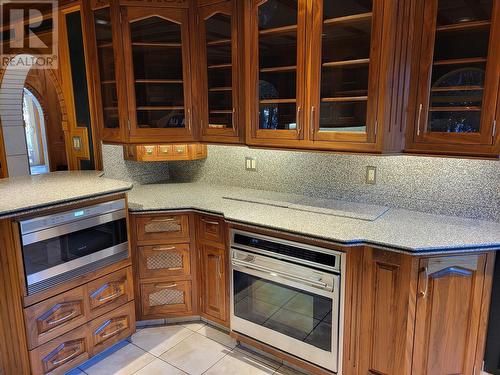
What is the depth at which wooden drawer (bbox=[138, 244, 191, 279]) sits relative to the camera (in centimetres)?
258

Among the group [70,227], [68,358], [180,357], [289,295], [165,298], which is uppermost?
[70,227]

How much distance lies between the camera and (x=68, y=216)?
6.79ft

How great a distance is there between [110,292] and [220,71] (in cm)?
169

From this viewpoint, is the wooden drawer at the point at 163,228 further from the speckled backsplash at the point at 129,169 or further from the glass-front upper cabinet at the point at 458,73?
the glass-front upper cabinet at the point at 458,73

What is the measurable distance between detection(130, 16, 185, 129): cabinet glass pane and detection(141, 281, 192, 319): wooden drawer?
1.18 m

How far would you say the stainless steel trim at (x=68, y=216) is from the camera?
6.23 feet

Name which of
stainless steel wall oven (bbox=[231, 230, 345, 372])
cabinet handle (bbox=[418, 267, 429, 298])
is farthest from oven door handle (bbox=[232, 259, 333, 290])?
cabinet handle (bbox=[418, 267, 429, 298])

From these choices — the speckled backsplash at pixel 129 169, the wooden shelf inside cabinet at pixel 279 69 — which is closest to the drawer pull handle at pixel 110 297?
the speckled backsplash at pixel 129 169

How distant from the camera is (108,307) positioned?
237 cm

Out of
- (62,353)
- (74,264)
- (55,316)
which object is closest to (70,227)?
(74,264)

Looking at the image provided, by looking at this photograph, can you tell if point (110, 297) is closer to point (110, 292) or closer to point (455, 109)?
point (110, 292)

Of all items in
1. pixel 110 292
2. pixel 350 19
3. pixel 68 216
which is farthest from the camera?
pixel 110 292

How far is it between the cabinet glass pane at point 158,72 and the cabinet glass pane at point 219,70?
0.73 ft

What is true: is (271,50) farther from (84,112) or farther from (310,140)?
(84,112)
